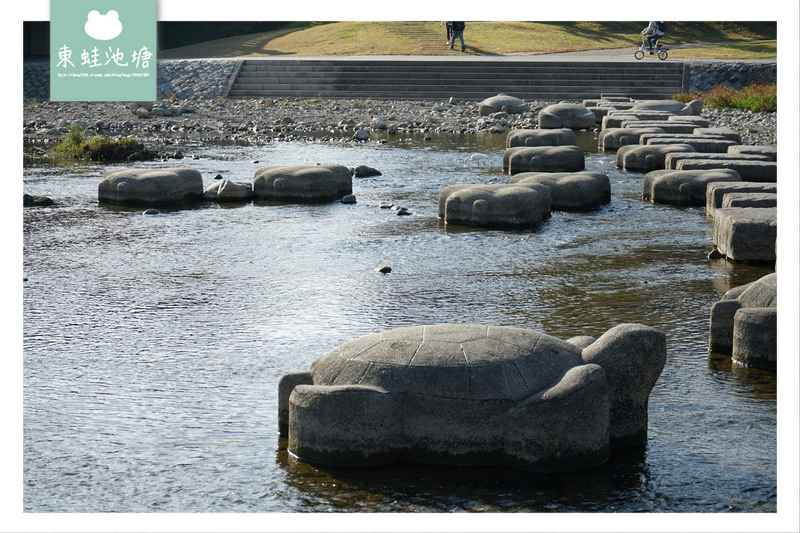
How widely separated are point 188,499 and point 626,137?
19.1 metres

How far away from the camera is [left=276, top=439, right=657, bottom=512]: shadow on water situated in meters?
6.08

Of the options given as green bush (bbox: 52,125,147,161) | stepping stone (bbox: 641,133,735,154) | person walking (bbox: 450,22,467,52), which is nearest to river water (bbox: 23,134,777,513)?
stepping stone (bbox: 641,133,735,154)

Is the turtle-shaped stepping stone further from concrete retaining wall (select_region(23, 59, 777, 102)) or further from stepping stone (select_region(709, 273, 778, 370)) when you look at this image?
concrete retaining wall (select_region(23, 59, 777, 102))

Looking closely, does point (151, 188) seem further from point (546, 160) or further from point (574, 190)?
point (546, 160)

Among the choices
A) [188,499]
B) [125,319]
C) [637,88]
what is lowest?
[188,499]

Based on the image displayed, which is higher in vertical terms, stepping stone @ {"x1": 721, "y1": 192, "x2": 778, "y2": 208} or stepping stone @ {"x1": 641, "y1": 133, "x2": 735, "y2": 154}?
stepping stone @ {"x1": 641, "y1": 133, "x2": 735, "y2": 154}

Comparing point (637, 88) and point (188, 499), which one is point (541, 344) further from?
point (637, 88)

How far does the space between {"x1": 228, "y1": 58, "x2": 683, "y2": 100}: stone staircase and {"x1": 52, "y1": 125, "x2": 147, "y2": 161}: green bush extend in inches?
492

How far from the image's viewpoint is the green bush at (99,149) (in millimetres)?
23531

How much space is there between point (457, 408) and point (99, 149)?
18.8 m

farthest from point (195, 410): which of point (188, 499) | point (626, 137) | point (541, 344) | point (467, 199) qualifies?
point (626, 137)

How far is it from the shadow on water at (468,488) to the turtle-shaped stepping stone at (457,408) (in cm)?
8

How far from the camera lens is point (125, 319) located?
1042 centimetres

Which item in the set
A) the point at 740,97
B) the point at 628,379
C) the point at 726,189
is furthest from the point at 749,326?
the point at 740,97
